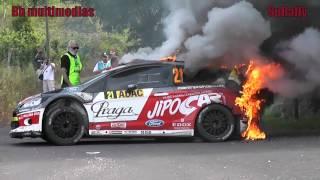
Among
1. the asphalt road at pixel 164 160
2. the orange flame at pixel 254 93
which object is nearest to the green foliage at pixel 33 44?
the asphalt road at pixel 164 160

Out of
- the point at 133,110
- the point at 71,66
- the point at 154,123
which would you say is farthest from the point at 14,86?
the point at 154,123

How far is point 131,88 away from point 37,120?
167cm

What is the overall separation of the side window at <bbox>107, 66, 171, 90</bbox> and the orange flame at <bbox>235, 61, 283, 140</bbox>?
1336 millimetres

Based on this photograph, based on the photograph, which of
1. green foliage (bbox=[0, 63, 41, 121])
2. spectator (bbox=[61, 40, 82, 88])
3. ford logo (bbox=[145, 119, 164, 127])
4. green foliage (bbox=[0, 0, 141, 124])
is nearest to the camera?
ford logo (bbox=[145, 119, 164, 127])

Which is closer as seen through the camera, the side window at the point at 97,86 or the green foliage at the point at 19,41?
the side window at the point at 97,86

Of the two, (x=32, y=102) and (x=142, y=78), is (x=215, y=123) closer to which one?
(x=142, y=78)

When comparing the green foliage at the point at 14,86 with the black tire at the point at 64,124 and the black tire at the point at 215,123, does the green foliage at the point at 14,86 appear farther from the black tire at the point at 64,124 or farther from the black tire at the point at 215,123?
the black tire at the point at 215,123

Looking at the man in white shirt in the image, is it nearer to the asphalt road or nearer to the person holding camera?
the person holding camera

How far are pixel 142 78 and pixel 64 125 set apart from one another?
1570 mm

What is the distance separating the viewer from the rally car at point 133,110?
34.2 ft

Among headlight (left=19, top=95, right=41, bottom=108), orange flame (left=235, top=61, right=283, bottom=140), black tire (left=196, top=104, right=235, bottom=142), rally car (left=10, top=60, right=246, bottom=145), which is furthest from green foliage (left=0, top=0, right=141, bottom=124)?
black tire (left=196, top=104, right=235, bottom=142)

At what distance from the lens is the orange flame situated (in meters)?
10.8

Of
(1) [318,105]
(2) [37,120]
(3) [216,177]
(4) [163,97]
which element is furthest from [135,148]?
(1) [318,105]

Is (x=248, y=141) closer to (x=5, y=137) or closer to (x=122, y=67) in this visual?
(x=122, y=67)
